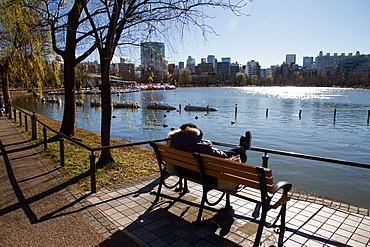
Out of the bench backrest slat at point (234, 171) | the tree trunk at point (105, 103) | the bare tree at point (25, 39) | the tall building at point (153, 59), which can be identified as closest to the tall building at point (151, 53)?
the tall building at point (153, 59)

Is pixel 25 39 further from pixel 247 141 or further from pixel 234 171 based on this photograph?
pixel 234 171

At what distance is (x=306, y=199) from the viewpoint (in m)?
5.05

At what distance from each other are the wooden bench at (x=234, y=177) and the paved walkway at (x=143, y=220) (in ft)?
1.05

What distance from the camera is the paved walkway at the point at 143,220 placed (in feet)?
11.9

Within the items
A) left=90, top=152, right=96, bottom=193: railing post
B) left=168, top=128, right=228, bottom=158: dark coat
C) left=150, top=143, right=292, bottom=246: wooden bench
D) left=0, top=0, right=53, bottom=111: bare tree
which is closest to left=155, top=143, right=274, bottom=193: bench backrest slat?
left=150, top=143, right=292, bottom=246: wooden bench

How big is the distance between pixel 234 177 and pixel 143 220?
1593 mm

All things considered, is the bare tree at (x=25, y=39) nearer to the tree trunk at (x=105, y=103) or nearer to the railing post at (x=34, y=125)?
the railing post at (x=34, y=125)

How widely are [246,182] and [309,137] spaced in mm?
21656

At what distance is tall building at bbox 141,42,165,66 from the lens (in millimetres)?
7678

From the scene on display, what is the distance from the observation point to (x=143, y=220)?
13.7 ft

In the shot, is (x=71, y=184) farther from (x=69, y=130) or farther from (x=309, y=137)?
(x=309, y=137)

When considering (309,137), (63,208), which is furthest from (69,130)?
(309,137)

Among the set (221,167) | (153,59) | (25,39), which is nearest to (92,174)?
(221,167)

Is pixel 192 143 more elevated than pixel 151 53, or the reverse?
pixel 151 53
